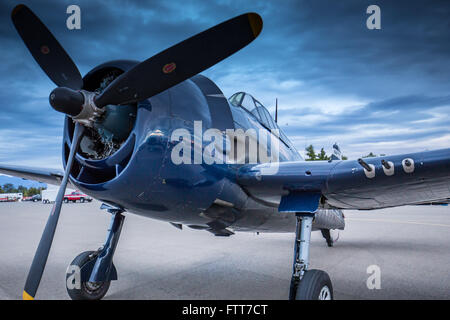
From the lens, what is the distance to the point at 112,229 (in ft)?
14.7

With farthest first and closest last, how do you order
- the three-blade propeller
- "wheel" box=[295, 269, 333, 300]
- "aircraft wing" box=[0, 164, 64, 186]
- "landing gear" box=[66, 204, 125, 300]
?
"aircraft wing" box=[0, 164, 64, 186] < "landing gear" box=[66, 204, 125, 300] < "wheel" box=[295, 269, 333, 300] < the three-blade propeller

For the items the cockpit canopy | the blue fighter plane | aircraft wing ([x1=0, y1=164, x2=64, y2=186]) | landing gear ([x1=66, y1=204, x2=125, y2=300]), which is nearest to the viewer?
the blue fighter plane

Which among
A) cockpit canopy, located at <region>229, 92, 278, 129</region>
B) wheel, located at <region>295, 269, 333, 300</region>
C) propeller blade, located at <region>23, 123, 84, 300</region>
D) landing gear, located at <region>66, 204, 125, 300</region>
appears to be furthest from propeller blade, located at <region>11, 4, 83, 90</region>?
wheel, located at <region>295, 269, 333, 300</region>

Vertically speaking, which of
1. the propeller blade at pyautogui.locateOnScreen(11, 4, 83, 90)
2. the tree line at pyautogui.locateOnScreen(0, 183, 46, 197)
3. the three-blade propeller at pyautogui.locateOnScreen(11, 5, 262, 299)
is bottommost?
the three-blade propeller at pyautogui.locateOnScreen(11, 5, 262, 299)

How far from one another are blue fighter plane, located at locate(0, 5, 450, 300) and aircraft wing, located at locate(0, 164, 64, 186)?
1.81 metres

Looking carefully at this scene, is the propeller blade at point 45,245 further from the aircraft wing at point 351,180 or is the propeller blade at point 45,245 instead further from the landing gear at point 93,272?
the aircraft wing at point 351,180

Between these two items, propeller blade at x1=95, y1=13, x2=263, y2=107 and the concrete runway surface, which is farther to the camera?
the concrete runway surface

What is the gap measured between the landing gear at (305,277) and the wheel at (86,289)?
260 centimetres

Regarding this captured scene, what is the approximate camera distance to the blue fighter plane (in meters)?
2.86

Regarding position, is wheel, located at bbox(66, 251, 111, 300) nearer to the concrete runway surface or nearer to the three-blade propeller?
the concrete runway surface

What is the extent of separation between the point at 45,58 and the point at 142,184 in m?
1.71

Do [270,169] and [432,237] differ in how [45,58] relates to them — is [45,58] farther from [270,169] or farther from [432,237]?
[432,237]

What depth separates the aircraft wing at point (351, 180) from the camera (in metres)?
3.23

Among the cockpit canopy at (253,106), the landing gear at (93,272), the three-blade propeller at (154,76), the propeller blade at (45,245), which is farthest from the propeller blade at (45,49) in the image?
the cockpit canopy at (253,106)
